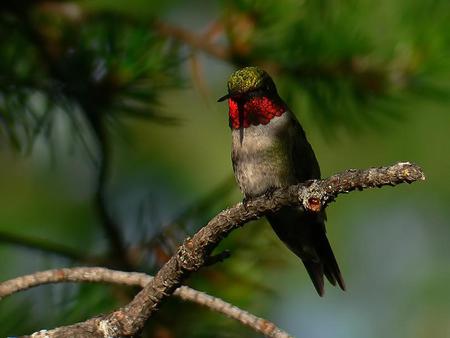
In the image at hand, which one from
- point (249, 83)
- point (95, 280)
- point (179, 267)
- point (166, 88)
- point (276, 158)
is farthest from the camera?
point (276, 158)

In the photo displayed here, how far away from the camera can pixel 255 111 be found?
12.8 ft

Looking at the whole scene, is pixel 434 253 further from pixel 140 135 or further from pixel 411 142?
pixel 140 135

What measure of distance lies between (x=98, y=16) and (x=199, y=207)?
0.77m

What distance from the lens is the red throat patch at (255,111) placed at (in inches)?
154

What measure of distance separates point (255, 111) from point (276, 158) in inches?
8.1

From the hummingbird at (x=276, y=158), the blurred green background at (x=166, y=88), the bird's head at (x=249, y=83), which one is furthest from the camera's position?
the hummingbird at (x=276, y=158)

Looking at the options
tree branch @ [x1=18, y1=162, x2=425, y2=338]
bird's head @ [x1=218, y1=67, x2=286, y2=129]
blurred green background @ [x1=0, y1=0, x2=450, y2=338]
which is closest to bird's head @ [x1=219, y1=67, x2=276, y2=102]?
bird's head @ [x1=218, y1=67, x2=286, y2=129]

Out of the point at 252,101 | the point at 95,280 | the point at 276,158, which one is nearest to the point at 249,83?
the point at 252,101

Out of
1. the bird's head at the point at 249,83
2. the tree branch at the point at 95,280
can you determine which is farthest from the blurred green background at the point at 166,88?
the tree branch at the point at 95,280

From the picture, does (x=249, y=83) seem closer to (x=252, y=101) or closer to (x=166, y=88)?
(x=252, y=101)

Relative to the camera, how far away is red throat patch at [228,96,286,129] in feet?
12.9

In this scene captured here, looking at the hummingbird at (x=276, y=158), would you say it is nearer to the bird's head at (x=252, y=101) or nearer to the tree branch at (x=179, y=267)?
the bird's head at (x=252, y=101)

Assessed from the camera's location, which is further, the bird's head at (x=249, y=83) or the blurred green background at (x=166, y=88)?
the bird's head at (x=249, y=83)

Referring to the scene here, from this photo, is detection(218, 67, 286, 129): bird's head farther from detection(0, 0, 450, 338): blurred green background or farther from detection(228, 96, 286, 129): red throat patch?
detection(0, 0, 450, 338): blurred green background
